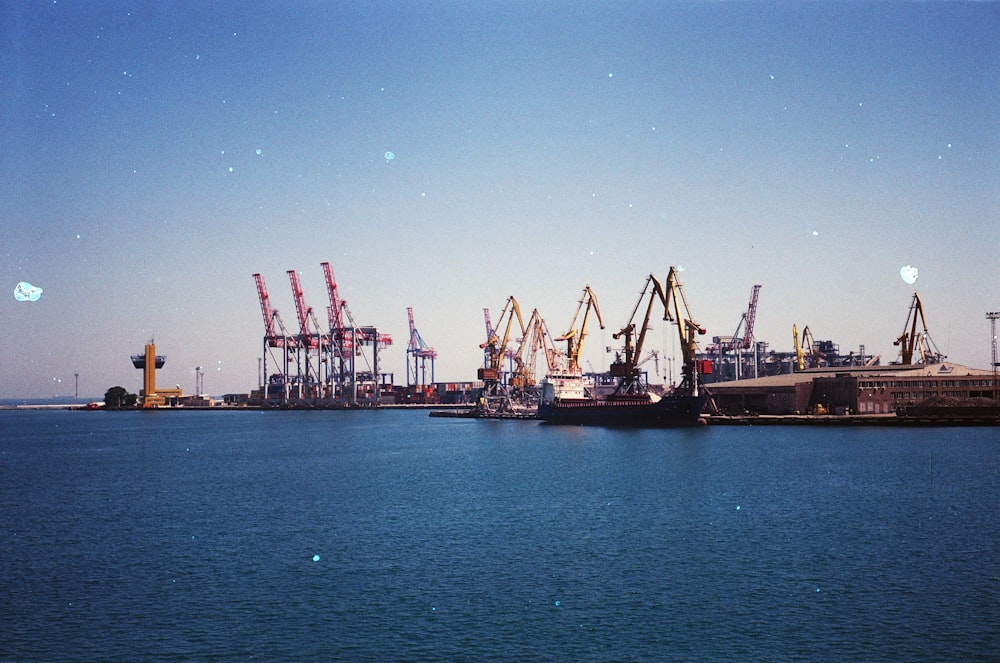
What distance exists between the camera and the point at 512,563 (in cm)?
3188

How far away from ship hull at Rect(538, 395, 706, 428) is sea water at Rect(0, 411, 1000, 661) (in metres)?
45.9

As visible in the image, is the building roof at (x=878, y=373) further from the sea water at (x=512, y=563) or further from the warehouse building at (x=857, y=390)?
the sea water at (x=512, y=563)

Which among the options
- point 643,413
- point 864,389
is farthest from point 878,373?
point 643,413

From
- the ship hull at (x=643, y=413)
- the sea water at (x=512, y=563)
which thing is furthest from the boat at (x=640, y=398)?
the sea water at (x=512, y=563)

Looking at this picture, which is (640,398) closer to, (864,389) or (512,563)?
(864,389)

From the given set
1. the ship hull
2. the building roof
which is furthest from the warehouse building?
the ship hull

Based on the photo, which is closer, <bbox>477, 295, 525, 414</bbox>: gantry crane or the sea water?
the sea water

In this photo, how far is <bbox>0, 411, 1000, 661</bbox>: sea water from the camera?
77.1ft

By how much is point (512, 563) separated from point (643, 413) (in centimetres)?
8380

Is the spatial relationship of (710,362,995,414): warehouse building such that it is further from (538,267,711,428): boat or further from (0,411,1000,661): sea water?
(0,411,1000,661): sea water

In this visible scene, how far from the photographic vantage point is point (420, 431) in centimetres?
12112

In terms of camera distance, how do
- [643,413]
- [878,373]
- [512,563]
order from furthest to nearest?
[878,373]
[643,413]
[512,563]

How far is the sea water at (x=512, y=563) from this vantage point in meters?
23.5

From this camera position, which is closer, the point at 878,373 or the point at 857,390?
the point at 857,390
